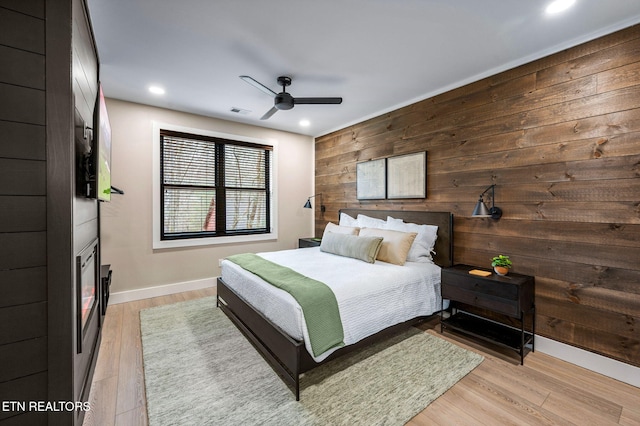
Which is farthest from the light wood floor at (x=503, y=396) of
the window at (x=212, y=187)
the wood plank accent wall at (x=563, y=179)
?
the window at (x=212, y=187)

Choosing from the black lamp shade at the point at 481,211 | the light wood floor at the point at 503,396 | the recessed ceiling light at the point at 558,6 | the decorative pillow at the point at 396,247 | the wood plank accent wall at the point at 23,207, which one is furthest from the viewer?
the decorative pillow at the point at 396,247

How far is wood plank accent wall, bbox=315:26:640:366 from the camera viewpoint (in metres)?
2.09

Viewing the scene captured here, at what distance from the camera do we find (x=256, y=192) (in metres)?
4.86

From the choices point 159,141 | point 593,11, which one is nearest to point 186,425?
point 159,141

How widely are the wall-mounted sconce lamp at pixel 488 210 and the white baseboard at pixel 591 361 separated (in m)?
1.16

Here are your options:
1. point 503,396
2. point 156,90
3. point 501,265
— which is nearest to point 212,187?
point 156,90

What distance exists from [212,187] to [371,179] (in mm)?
2505

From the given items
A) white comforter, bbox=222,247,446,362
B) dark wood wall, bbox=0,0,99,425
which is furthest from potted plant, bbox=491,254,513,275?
dark wood wall, bbox=0,0,99,425

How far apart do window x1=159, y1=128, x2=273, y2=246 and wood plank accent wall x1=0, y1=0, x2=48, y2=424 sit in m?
2.87

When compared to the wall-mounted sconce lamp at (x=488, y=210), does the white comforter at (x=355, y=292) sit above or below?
below

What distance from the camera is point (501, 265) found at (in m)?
2.56

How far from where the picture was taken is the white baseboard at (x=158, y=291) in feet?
12.0

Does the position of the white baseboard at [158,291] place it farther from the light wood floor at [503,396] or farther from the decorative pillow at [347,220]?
the decorative pillow at [347,220]

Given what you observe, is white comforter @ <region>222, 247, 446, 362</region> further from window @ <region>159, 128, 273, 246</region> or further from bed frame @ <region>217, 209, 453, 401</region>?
window @ <region>159, 128, 273, 246</region>
